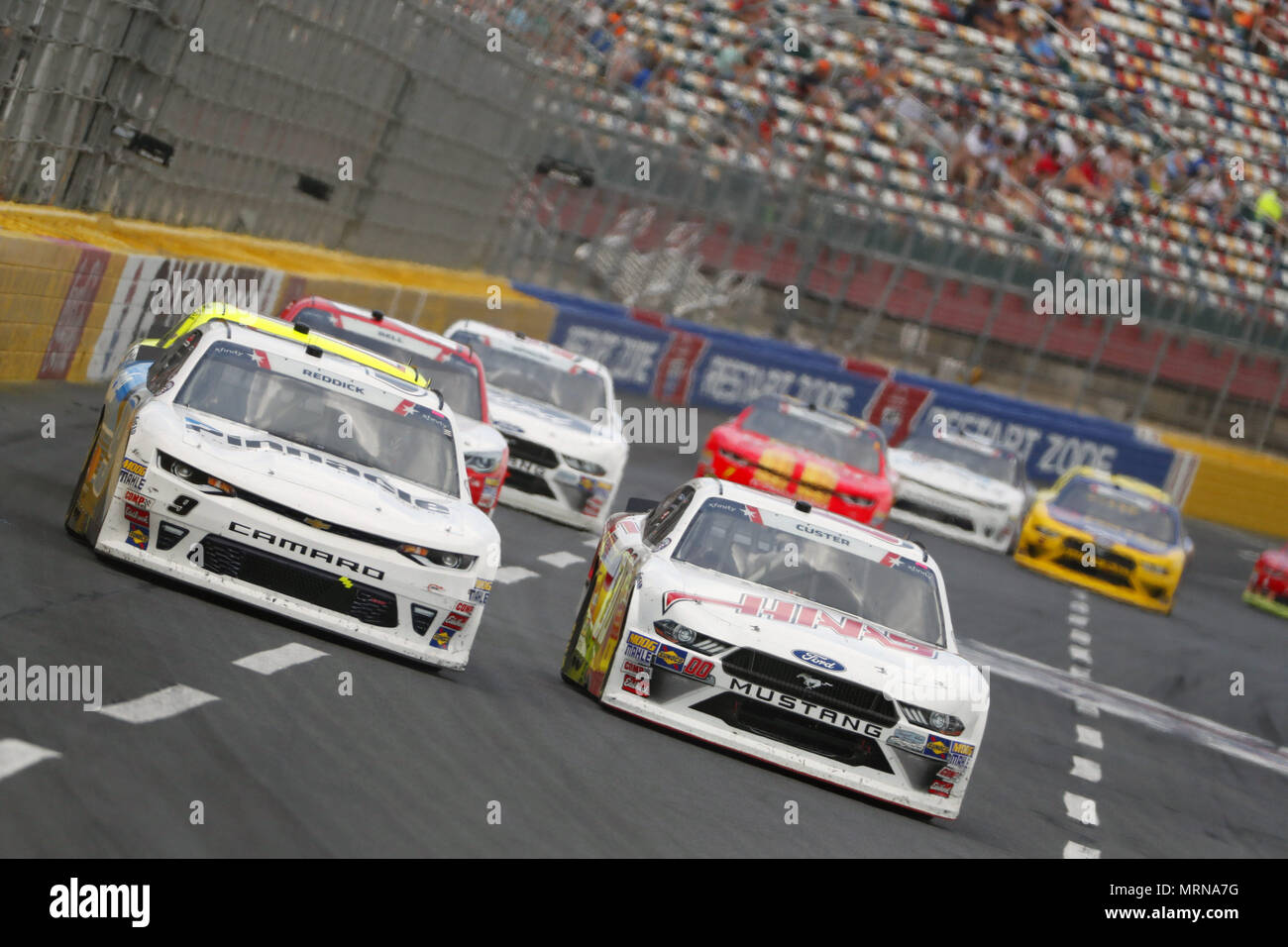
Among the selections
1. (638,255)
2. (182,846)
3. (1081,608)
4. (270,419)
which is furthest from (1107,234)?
(182,846)

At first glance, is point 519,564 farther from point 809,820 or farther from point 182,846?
point 182,846

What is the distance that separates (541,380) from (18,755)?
1214cm

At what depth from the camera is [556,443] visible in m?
17.3

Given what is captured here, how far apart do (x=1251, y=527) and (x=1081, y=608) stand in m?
17.1

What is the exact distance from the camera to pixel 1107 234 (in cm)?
3816

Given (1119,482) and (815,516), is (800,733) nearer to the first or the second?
(815,516)

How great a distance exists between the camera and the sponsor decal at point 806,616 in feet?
32.2

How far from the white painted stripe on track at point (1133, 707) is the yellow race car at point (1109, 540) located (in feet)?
20.4

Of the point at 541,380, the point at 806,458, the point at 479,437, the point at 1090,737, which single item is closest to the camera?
the point at 1090,737

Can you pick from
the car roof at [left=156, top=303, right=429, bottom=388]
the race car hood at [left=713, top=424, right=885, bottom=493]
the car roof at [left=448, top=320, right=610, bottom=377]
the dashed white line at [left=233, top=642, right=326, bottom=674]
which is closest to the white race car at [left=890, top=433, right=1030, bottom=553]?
the race car hood at [left=713, top=424, right=885, bottom=493]

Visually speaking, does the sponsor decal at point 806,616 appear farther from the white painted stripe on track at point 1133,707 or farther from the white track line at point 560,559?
the white painted stripe on track at point 1133,707

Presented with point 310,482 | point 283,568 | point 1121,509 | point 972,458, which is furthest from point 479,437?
point 972,458

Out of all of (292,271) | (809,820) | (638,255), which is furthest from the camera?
(638,255)

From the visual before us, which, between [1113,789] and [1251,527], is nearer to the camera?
[1113,789]
